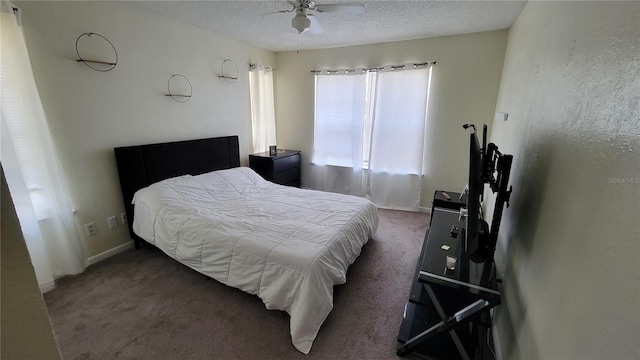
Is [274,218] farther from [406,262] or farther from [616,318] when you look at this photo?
[616,318]

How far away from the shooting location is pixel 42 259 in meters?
2.08

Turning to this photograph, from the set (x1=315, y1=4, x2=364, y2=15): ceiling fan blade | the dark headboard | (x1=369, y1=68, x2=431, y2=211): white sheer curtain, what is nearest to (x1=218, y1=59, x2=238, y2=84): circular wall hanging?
the dark headboard

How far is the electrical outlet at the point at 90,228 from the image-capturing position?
2.46m

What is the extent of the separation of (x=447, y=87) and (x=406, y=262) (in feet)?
7.83

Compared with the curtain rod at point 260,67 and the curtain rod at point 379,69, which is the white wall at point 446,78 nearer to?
the curtain rod at point 379,69

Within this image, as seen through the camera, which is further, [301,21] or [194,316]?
[301,21]

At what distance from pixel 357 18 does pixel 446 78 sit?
151cm

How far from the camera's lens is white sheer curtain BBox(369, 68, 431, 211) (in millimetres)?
3674

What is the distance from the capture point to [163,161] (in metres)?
2.87

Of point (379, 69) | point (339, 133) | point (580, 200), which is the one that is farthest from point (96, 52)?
point (580, 200)

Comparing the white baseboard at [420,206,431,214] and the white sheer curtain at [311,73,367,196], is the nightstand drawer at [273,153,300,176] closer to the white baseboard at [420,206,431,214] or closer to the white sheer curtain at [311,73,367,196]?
the white sheer curtain at [311,73,367,196]

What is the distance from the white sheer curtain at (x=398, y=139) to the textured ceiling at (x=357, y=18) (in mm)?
585

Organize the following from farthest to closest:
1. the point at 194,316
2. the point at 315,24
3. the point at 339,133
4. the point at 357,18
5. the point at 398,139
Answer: the point at 339,133
the point at 398,139
the point at 357,18
the point at 315,24
the point at 194,316

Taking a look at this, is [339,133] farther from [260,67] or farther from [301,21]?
[301,21]
